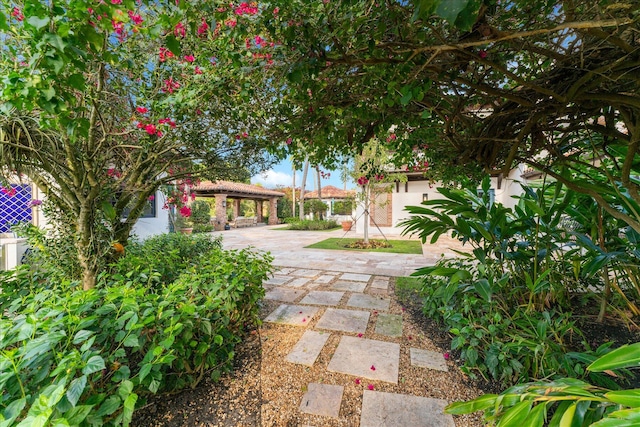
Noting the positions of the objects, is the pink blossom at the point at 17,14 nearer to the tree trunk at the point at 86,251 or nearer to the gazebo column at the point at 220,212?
the tree trunk at the point at 86,251

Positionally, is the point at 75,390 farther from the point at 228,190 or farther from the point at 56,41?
the point at 228,190

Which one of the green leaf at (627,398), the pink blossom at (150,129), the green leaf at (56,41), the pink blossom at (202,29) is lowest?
the green leaf at (627,398)

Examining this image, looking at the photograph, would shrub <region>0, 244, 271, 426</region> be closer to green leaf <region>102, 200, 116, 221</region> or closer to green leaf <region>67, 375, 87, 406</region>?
green leaf <region>67, 375, 87, 406</region>

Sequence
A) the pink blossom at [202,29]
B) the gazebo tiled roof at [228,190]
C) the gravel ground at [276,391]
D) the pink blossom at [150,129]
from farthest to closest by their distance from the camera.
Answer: the gazebo tiled roof at [228,190] < the pink blossom at [150,129] < the pink blossom at [202,29] < the gravel ground at [276,391]

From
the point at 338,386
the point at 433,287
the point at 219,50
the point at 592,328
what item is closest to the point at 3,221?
the point at 219,50

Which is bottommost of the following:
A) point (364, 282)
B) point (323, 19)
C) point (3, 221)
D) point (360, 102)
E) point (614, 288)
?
point (364, 282)

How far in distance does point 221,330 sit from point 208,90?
1786 millimetres

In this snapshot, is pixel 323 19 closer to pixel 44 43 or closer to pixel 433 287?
pixel 44 43

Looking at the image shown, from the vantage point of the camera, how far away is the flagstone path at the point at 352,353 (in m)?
1.60

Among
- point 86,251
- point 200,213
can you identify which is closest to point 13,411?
point 86,251

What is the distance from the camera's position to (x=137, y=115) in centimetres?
266

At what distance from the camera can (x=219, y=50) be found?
6.31ft

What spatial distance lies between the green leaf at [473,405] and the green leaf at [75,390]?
1.34m

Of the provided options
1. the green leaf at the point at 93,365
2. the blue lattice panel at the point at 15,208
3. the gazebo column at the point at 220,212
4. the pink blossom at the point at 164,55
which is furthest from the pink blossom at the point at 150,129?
the gazebo column at the point at 220,212
